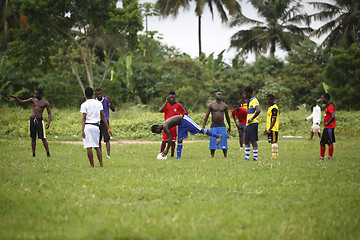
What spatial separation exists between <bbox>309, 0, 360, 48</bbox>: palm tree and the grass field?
108 ft

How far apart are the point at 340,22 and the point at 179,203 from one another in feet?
127

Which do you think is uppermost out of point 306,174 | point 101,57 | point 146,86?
point 101,57

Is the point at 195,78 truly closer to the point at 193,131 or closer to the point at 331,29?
the point at 331,29

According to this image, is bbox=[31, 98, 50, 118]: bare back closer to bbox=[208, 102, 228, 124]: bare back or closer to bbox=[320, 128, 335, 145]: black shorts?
bbox=[208, 102, 228, 124]: bare back

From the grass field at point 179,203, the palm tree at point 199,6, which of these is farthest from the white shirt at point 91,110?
the palm tree at point 199,6

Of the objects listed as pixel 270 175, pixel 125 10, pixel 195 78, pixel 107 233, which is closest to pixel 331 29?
pixel 195 78

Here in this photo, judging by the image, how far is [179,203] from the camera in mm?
5891

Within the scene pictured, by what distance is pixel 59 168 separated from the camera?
9648mm

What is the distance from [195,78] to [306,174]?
27596 millimetres

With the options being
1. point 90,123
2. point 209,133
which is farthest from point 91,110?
point 209,133

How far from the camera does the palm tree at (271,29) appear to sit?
4334 centimetres

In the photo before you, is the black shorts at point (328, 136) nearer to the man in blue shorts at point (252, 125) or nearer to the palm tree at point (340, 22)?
the man in blue shorts at point (252, 125)

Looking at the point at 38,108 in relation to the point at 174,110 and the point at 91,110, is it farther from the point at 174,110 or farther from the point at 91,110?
the point at 174,110

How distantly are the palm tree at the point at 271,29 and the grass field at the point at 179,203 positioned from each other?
3653cm
